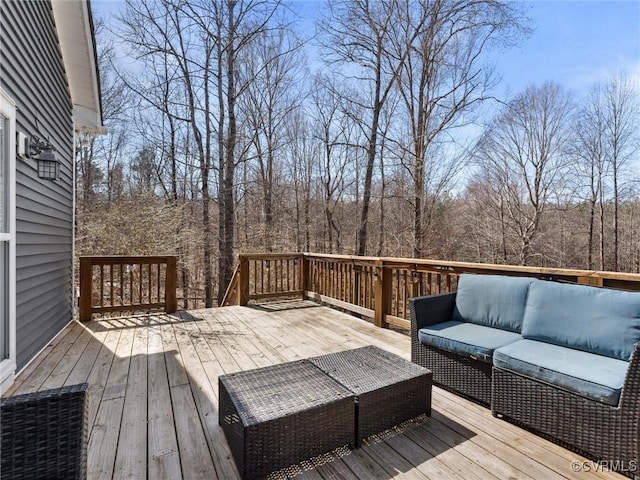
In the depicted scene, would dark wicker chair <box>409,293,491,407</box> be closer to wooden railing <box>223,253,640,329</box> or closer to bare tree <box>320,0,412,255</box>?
wooden railing <box>223,253,640,329</box>

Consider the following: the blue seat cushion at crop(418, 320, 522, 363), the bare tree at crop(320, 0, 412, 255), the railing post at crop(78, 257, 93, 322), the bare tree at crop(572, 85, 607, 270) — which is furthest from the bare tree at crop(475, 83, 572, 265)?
the railing post at crop(78, 257, 93, 322)

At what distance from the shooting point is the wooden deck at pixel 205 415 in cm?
186

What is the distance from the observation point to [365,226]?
34.2ft

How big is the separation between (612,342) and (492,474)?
3.69ft

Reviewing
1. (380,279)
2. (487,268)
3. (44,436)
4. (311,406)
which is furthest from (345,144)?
(44,436)

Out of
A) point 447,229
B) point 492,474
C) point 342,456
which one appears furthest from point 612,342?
point 447,229

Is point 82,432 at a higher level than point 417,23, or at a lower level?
lower

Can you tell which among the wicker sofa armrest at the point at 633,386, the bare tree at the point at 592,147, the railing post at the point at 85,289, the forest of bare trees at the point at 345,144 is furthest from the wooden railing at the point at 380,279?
the bare tree at the point at 592,147

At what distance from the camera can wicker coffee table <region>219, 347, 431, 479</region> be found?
1.76 meters

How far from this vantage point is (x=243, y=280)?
6.03m

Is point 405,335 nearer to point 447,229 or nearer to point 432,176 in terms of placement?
point 432,176

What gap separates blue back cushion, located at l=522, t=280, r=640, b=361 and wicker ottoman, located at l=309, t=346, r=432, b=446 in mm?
907

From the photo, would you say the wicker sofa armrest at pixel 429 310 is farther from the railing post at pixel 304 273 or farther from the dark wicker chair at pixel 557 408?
the railing post at pixel 304 273

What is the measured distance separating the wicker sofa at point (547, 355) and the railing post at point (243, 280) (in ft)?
12.1
